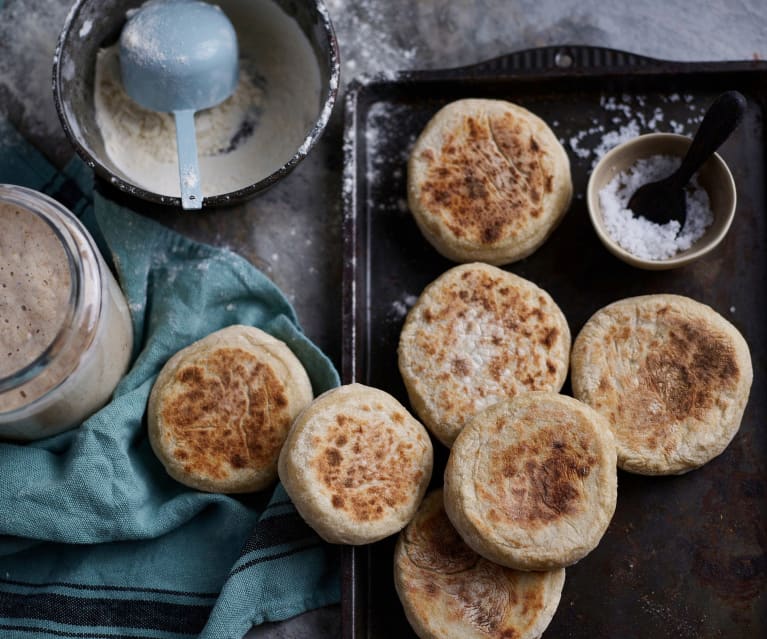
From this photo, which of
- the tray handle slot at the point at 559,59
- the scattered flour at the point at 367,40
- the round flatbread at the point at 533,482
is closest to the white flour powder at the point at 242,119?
the scattered flour at the point at 367,40

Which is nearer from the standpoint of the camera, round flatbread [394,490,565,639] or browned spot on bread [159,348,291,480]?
round flatbread [394,490,565,639]

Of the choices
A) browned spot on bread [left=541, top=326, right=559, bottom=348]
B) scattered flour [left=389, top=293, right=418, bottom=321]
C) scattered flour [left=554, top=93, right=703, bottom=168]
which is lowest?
scattered flour [left=389, top=293, right=418, bottom=321]

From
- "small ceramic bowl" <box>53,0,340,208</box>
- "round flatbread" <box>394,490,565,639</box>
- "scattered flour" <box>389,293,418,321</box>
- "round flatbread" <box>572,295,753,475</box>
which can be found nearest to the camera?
"round flatbread" <box>394,490,565,639</box>

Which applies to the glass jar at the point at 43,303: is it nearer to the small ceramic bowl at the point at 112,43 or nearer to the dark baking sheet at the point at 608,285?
the small ceramic bowl at the point at 112,43

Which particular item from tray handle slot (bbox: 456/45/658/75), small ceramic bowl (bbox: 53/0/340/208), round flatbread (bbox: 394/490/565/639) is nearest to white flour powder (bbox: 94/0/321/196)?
small ceramic bowl (bbox: 53/0/340/208)

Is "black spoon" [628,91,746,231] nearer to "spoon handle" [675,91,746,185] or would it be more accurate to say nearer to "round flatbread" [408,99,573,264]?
"spoon handle" [675,91,746,185]

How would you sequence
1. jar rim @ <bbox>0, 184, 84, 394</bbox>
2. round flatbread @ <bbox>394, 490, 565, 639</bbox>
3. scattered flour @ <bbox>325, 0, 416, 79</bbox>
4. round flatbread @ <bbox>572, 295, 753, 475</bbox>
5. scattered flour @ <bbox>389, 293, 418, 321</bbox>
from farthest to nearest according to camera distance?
scattered flour @ <bbox>325, 0, 416, 79</bbox>, scattered flour @ <bbox>389, 293, 418, 321</bbox>, round flatbread @ <bbox>572, 295, 753, 475</bbox>, round flatbread @ <bbox>394, 490, 565, 639</bbox>, jar rim @ <bbox>0, 184, 84, 394</bbox>

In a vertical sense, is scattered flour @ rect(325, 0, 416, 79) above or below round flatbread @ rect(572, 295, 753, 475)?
above
